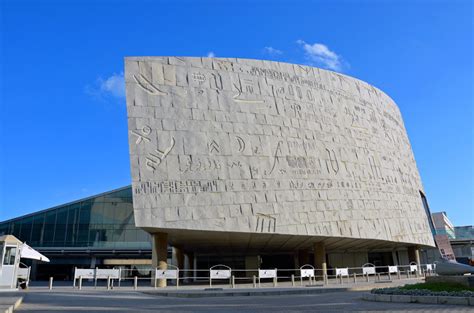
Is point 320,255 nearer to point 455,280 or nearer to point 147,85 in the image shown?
point 455,280

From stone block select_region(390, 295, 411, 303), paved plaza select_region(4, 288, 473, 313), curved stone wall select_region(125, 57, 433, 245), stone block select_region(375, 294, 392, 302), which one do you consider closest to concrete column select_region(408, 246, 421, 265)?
curved stone wall select_region(125, 57, 433, 245)

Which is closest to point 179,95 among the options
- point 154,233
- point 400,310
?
point 154,233

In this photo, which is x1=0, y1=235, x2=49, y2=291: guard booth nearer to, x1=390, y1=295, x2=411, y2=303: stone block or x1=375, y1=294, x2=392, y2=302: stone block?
x1=375, y1=294, x2=392, y2=302: stone block

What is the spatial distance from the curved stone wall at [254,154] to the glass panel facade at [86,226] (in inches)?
698

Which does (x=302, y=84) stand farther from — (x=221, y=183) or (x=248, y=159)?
(x=221, y=183)

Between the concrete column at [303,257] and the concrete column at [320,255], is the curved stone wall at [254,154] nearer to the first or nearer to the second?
the concrete column at [320,255]

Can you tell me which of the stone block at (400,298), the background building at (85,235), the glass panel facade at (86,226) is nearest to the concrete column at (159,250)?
the stone block at (400,298)

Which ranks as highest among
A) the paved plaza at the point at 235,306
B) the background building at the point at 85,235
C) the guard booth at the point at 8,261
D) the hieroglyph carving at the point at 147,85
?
the hieroglyph carving at the point at 147,85

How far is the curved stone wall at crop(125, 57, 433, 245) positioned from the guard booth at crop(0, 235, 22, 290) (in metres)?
5.41

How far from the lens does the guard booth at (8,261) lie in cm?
1691

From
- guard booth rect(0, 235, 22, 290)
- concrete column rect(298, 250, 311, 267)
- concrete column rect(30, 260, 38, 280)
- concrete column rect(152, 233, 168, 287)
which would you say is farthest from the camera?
concrete column rect(30, 260, 38, 280)

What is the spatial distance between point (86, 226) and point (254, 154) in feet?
68.6

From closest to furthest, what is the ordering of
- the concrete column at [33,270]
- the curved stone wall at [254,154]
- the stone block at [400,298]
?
1. the stone block at [400,298]
2. the curved stone wall at [254,154]
3. the concrete column at [33,270]

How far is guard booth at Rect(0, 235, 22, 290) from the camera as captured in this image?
16906mm
